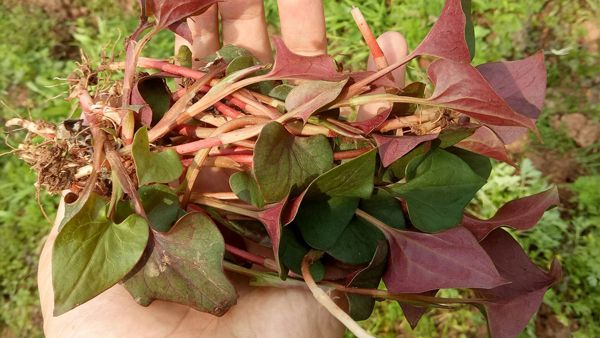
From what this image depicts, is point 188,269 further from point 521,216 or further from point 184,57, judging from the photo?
point 521,216

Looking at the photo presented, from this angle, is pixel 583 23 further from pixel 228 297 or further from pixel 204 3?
pixel 228 297

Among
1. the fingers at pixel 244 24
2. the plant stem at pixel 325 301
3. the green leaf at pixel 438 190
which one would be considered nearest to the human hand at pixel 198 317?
the fingers at pixel 244 24

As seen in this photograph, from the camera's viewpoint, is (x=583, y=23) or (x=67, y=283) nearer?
(x=67, y=283)

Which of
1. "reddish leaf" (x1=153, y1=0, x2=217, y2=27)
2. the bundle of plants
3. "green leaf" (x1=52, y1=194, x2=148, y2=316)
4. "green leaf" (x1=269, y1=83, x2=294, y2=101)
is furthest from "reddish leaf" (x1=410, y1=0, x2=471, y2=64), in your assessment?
"green leaf" (x1=52, y1=194, x2=148, y2=316)

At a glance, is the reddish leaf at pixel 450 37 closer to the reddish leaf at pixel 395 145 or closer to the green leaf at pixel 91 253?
the reddish leaf at pixel 395 145

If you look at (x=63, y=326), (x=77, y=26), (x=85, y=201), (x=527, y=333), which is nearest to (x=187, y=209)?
(x=85, y=201)

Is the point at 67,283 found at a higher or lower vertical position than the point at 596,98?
higher

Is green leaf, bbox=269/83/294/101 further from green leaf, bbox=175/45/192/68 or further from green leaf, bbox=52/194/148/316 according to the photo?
green leaf, bbox=52/194/148/316
